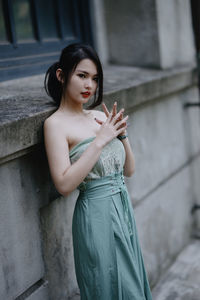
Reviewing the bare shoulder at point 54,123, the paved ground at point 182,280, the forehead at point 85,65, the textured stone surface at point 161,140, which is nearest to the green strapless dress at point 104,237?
the bare shoulder at point 54,123

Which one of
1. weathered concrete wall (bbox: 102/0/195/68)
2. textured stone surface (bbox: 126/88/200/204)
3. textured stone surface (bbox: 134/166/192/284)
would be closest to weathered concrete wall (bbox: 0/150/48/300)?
textured stone surface (bbox: 126/88/200/204)

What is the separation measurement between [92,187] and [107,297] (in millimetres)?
576

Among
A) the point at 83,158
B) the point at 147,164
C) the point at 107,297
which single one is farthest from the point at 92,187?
the point at 147,164

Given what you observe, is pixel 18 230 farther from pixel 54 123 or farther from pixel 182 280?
pixel 182 280

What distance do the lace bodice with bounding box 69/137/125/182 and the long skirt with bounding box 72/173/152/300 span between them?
0.11 feet

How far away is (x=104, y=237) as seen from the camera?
2.02 meters

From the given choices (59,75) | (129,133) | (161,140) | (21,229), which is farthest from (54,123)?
(161,140)

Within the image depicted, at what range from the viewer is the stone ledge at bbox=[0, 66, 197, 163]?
1904 millimetres

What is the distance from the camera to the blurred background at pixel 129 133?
2039mm

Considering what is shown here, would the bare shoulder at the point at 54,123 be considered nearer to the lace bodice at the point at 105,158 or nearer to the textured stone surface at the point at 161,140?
the lace bodice at the point at 105,158

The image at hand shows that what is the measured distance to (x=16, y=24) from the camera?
3107 millimetres

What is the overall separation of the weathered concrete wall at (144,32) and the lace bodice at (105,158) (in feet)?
7.27

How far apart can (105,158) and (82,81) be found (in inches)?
16.5

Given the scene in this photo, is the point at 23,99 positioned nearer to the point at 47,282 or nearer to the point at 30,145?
the point at 30,145
